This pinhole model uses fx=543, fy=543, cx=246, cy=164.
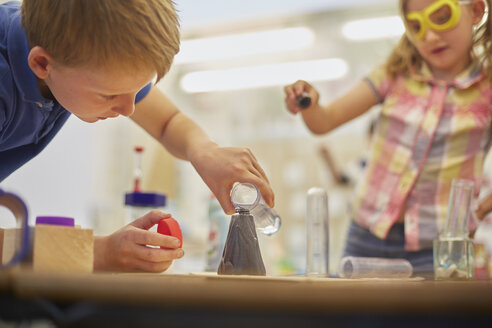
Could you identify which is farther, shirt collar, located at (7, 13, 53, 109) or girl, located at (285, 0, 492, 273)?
girl, located at (285, 0, 492, 273)

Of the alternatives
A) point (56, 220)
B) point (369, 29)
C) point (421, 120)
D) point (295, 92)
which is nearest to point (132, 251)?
point (56, 220)

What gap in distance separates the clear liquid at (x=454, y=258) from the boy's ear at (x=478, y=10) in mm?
568

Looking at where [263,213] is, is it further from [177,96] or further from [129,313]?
[177,96]

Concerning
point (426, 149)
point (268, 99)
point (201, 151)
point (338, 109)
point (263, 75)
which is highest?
point (263, 75)

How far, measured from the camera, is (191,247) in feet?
10.2

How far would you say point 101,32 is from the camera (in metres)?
0.68

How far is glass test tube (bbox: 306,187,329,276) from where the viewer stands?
40.8 inches

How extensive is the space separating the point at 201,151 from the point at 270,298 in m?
0.61

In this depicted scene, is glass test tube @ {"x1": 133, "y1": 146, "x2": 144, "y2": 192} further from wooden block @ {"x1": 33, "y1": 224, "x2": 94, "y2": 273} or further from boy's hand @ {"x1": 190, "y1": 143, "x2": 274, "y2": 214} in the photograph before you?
wooden block @ {"x1": 33, "y1": 224, "x2": 94, "y2": 273}

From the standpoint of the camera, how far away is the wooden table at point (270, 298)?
312mm

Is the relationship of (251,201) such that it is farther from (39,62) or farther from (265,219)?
(39,62)

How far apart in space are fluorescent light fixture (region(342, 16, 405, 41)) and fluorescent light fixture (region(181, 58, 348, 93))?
20 centimetres

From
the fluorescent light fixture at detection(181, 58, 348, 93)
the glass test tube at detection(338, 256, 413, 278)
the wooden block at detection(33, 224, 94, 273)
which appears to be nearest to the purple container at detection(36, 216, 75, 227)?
the wooden block at detection(33, 224, 94, 273)

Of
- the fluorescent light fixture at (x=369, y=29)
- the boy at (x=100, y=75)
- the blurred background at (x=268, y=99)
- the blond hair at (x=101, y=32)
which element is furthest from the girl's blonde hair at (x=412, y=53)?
the fluorescent light fixture at (x=369, y=29)
